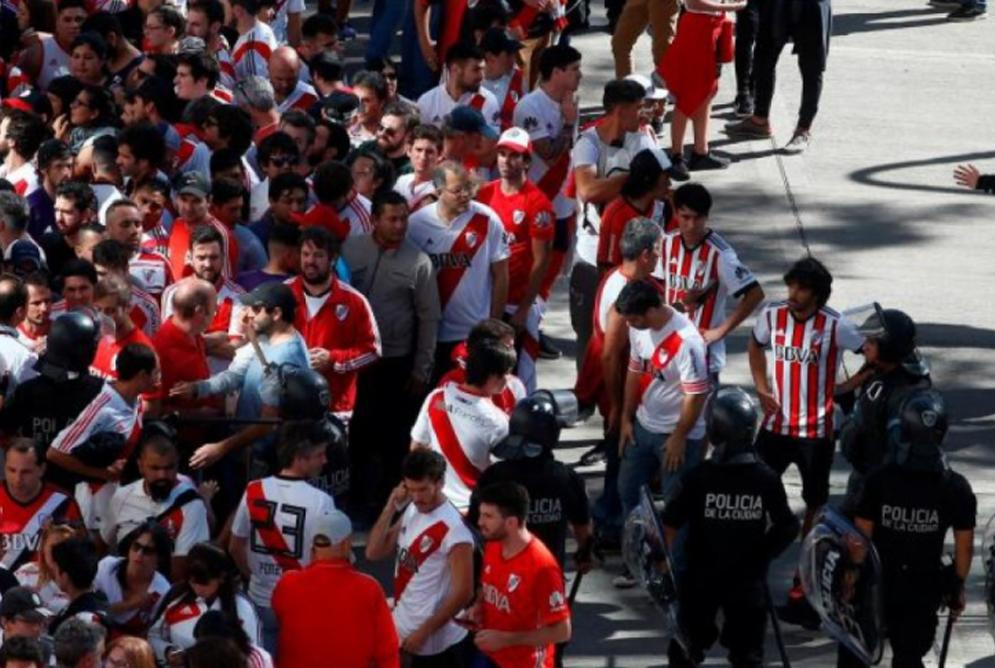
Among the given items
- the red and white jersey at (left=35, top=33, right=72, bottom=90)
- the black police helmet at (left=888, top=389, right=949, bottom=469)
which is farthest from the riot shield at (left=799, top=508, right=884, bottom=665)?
the red and white jersey at (left=35, top=33, right=72, bottom=90)

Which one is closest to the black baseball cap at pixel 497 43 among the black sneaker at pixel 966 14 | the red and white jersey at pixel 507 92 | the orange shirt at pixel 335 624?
the red and white jersey at pixel 507 92

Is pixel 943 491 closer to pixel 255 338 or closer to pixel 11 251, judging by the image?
pixel 255 338

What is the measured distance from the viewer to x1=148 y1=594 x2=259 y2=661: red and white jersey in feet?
32.8

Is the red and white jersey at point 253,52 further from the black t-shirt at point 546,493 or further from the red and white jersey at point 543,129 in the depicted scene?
the black t-shirt at point 546,493

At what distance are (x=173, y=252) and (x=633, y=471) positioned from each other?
2622 mm

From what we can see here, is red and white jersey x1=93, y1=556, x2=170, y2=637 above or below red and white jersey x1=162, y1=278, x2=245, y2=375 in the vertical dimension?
below

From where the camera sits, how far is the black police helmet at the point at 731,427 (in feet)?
37.3

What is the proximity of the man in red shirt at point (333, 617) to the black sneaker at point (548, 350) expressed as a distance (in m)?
5.76

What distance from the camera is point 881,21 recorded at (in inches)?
944

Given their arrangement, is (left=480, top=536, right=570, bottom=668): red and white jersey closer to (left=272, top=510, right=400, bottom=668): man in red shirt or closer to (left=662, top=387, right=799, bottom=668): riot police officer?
(left=272, top=510, right=400, bottom=668): man in red shirt

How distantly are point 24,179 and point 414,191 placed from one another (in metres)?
2.09

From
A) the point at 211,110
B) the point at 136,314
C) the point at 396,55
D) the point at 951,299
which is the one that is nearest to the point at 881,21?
the point at 396,55

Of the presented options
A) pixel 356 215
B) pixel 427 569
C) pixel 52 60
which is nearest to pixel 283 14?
pixel 52 60

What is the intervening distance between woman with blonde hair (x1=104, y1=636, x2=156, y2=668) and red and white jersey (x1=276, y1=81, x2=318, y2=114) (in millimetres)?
7287
